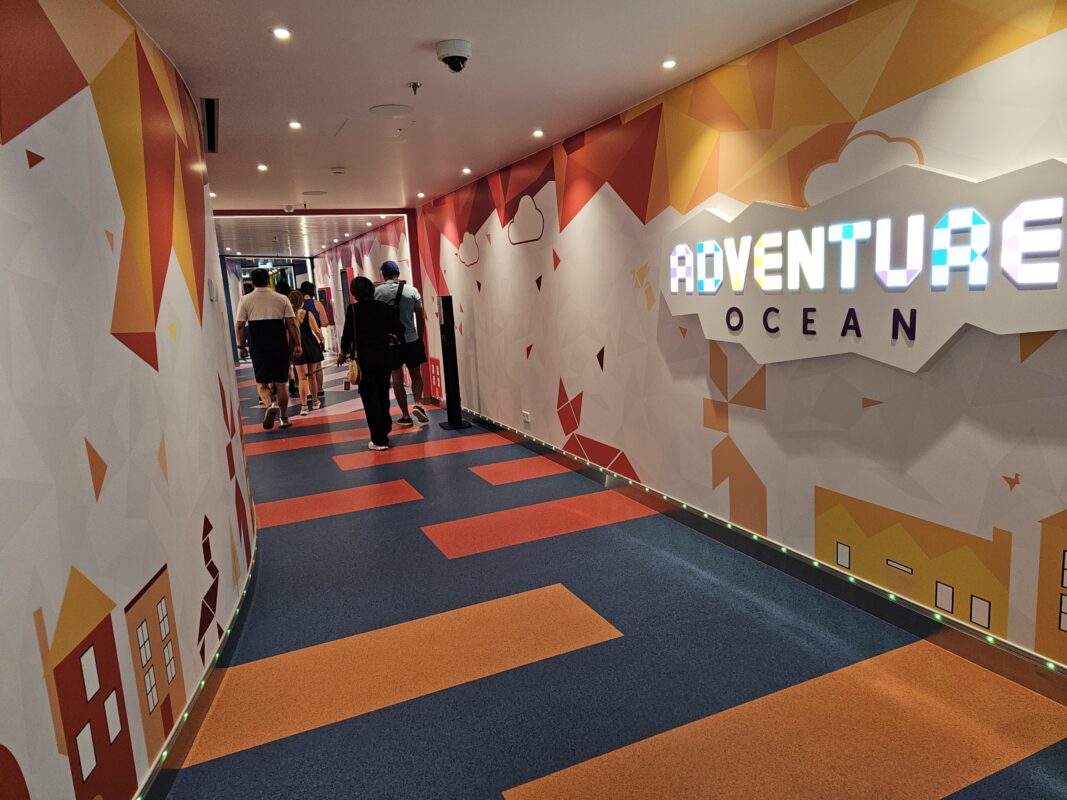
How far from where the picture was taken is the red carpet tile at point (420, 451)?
20.6 feet

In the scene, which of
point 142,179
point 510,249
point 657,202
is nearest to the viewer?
point 142,179

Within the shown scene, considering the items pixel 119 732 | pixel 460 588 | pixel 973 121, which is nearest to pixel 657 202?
pixel 973 121

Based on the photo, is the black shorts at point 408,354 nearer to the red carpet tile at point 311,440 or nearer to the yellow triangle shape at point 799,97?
the red carpet tile at point 311,440

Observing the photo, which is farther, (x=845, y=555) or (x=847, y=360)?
(x=845, y=555)

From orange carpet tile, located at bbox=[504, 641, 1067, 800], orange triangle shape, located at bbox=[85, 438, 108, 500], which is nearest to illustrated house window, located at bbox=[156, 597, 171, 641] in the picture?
orange triangle shape, located at bbox=[85, 438, 108, 500]

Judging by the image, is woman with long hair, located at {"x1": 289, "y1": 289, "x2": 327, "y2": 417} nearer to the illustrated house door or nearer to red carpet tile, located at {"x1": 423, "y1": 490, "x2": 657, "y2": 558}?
red carpet tile, located at {"x1": 423, "y1": 490, "x2": 657, "y2": 558}

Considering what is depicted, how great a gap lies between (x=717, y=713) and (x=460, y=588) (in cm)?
154

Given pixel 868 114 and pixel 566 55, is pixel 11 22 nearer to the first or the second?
pixel 566 55

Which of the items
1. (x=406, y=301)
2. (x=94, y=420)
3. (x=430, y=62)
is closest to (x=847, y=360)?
(x=430, y=62)

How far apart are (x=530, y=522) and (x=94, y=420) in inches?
118

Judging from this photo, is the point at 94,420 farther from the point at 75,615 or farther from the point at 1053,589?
the point at 1053,589

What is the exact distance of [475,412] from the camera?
803 cm

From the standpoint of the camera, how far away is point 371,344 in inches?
252

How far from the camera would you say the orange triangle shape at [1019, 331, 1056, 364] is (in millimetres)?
2316
